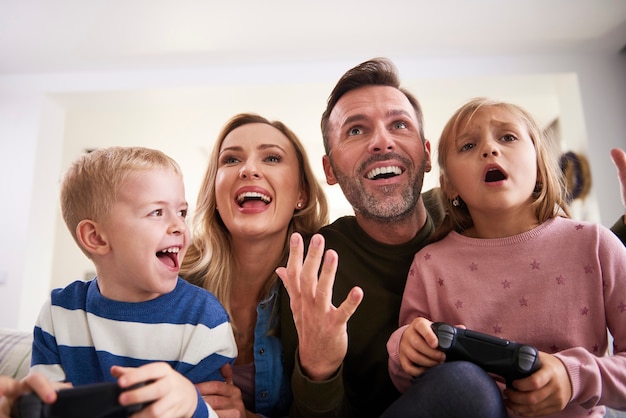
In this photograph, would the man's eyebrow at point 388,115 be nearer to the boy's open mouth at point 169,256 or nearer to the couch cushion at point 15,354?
the boy's open mouth at point 169,256

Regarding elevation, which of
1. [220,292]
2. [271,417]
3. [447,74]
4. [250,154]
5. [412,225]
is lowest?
[271,417]

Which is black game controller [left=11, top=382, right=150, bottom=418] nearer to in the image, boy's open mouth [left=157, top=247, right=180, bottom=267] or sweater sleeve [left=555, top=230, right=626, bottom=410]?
boy's open mouth [left=157, top=247, right=180, bottom=267]

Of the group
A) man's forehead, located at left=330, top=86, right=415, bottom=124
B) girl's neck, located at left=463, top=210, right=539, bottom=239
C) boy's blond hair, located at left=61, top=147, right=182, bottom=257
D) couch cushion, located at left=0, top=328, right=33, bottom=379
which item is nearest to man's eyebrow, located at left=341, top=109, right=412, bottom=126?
man's forehead, located at left=330, top=86, right=415, bottom=124

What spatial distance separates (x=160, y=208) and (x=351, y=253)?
52 cm

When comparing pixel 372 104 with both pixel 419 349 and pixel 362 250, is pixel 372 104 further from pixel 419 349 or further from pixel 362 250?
pixel 419 349

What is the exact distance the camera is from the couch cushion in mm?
1161

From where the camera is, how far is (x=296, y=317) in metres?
0.85

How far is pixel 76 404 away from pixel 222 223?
82 centimetres

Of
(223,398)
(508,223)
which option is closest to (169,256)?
(223,398)

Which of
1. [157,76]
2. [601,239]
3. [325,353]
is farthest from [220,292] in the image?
[157,76]

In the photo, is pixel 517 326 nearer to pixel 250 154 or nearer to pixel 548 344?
pixel 548 344

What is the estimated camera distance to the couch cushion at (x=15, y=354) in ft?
3.81

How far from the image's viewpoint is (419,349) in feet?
2.47

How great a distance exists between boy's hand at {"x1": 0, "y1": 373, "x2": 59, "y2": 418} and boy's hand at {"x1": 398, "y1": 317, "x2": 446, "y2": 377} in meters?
0.55
